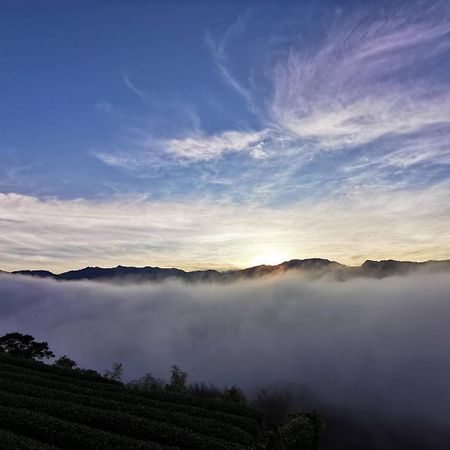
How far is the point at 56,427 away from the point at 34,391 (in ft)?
62.8

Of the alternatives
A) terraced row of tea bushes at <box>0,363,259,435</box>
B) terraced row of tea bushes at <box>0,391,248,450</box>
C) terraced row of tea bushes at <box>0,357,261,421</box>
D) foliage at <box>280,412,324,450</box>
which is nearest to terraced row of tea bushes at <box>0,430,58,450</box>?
terraced row of tea bushes at <box>0,391,248,450</box>

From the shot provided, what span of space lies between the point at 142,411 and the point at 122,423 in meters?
7.93

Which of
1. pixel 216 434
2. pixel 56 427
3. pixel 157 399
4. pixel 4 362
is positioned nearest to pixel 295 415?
pixel 157 399

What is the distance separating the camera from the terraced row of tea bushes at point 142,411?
5652 centimetres

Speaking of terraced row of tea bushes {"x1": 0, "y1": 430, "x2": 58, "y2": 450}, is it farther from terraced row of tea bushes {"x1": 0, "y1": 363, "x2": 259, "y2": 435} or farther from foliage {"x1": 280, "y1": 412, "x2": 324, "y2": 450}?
foliage {"x1": 280, "y1": 412, "x2": 324, "y2": 450}

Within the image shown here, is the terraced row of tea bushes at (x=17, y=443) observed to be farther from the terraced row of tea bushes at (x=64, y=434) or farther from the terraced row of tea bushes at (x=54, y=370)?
the terraced row of tea bushes at (x=54, y=370)

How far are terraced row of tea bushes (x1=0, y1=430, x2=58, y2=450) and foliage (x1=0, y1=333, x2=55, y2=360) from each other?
104m

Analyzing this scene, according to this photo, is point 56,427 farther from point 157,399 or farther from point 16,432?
point 157,399

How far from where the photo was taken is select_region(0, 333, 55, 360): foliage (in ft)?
449

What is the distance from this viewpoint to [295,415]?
110438 millimetres

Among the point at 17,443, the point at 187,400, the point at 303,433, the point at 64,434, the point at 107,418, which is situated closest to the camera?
the point at 17,443

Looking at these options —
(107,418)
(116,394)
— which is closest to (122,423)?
(107,418)

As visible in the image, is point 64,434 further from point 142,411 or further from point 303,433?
point 303,433

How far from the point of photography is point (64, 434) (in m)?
46.5
